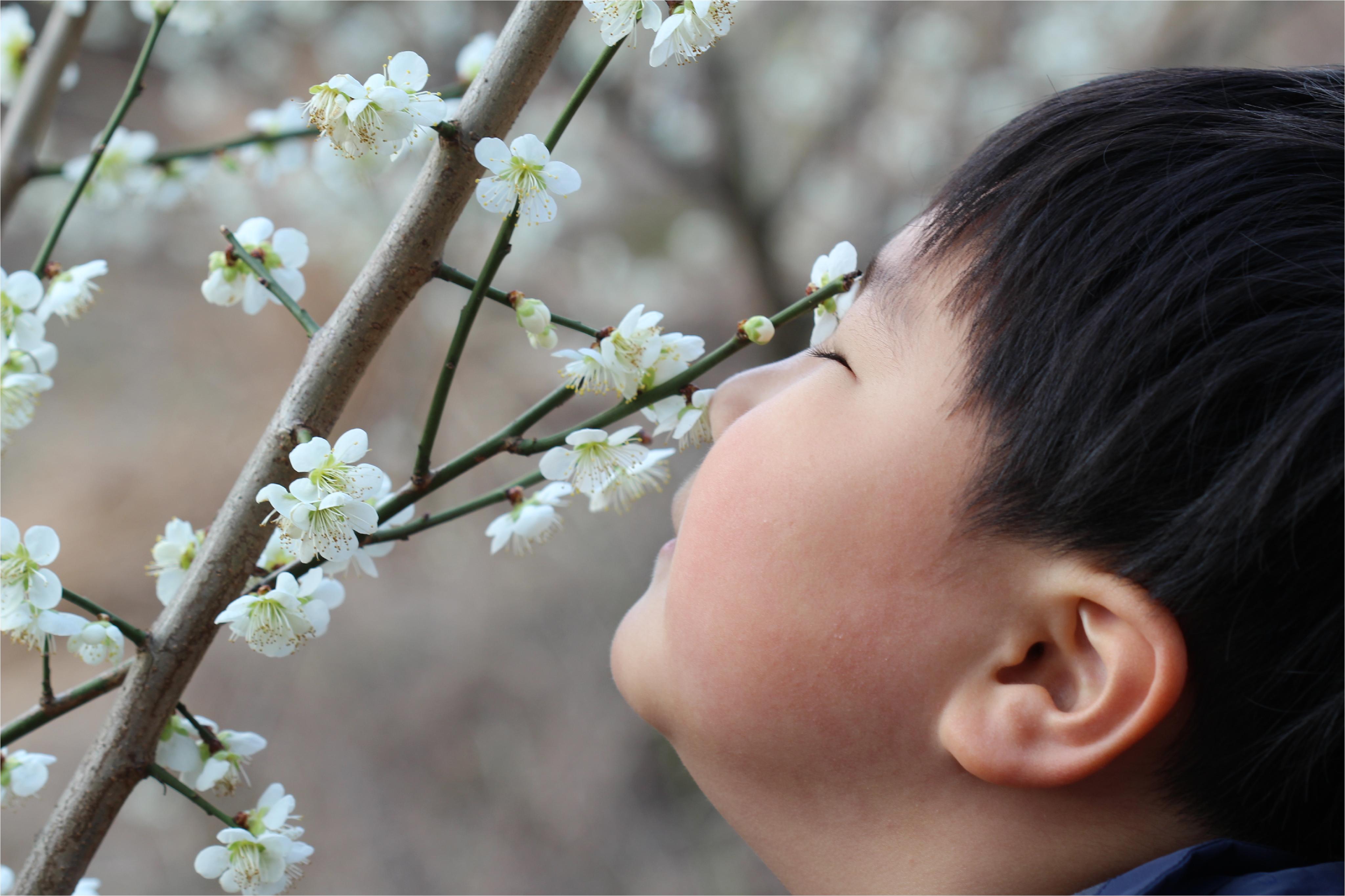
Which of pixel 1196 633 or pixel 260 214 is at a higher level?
pixel 260 214

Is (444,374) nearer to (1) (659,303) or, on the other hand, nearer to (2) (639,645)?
(2) (639,645)

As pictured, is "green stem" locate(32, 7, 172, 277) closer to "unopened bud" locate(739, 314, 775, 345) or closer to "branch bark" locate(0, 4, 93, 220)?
"branch bark" locate(0, 4, 93, 220)

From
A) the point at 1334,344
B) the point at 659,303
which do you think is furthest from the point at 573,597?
the point at 1334,344

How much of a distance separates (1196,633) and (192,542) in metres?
0.53

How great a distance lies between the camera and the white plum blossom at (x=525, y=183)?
46 cm

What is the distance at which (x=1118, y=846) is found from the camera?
0.49 meters

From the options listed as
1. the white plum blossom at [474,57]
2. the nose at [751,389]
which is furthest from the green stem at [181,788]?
the white plum blossom at [474,57]

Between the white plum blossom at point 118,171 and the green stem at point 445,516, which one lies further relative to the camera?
the white plum blossom at point 118,171

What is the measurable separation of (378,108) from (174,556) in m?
0.29

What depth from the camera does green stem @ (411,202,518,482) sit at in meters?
0.43

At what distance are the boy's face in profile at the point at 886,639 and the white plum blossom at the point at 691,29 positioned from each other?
0.54ft

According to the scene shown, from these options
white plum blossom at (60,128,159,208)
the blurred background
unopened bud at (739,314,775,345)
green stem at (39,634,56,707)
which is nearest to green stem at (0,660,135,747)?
green stem at (39,634,56,707)

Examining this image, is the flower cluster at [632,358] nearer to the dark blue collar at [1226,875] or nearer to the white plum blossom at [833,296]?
the white plum blossom at [833,296]

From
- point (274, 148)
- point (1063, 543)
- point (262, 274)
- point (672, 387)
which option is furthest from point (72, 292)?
point (1063, 543)
